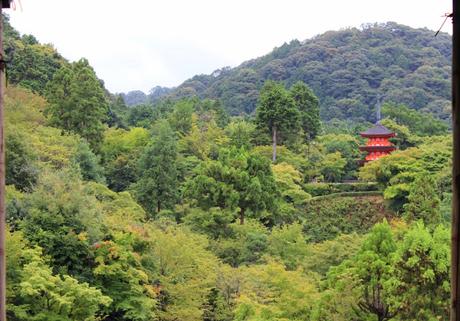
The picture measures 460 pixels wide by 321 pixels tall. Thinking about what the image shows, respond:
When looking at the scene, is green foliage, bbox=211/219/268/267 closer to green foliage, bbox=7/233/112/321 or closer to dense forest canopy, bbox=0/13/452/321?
dense forest canopy, bbox=0/13/452/321

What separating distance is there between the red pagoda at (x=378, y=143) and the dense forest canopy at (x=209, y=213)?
4.75 ft

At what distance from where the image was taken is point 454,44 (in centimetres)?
211

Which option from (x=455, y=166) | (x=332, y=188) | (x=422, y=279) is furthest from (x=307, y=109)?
(x=455, y=166)

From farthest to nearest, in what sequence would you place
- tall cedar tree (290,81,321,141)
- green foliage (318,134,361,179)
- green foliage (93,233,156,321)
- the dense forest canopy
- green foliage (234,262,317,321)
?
tall cedar tree (290,81,321,141) → green foliage (318,134,361,179) → green foliage (93,233,156,321) → green foliage (234,262,317,321) → the dense forest canopy

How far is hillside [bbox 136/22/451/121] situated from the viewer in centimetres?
6494

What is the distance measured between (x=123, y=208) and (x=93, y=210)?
6391 millimetres

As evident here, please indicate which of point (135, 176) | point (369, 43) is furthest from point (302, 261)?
point (369, 43)

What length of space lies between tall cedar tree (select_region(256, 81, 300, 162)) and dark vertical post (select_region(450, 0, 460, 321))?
105 ft

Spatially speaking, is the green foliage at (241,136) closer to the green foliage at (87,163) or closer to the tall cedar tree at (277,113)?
the tall cedar tree at (277,113)

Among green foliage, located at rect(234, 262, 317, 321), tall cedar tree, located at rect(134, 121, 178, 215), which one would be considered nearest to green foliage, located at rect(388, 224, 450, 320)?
green foliage, located at rect(234, 262, 317, 321)

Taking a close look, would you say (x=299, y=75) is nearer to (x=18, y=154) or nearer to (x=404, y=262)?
(x=18, y=154)

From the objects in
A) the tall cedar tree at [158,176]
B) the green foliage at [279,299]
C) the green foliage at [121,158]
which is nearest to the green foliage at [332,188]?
the tall cedar tree at [158,176]

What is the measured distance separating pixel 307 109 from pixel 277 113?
498cm

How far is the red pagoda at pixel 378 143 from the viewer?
116 feet
